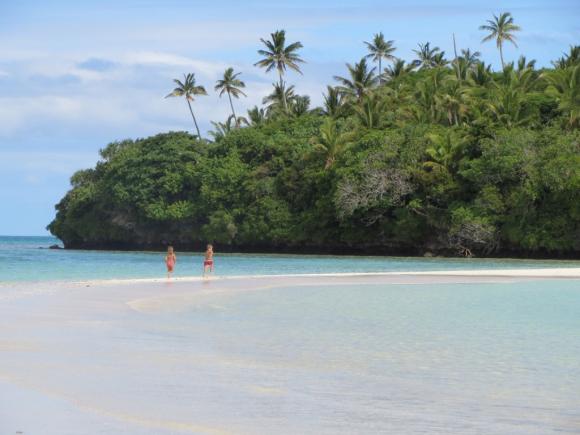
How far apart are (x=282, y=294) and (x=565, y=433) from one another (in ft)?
47.4

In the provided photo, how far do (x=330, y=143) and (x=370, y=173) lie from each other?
5745 millimetres

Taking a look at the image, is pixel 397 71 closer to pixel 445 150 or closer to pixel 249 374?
pixel 445 150

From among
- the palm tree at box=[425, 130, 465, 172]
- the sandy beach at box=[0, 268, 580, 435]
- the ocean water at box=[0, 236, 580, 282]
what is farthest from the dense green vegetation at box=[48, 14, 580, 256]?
the sandy beach at box=[0, 268, 580, 435]

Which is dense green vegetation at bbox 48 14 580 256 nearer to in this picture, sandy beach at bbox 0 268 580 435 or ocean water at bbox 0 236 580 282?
ocean water at bbox 0 236 580 282

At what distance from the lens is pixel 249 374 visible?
850 centimetres

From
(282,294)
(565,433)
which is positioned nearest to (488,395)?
(565,433)

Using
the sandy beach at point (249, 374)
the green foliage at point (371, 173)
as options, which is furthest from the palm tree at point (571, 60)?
the sandy beach at point (249, 374)

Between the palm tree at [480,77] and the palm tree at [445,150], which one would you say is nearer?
the palm tree at [445,150]

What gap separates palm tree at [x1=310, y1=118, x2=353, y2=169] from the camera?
189 feet

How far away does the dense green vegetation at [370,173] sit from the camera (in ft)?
159

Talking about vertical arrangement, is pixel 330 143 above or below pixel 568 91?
Result: below

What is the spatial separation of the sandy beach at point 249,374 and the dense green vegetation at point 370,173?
33.6 metres

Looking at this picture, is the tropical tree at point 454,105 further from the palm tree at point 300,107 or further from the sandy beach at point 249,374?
the sandy beach at point 249,374

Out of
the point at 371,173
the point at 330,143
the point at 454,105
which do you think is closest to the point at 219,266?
the point at 371,173
